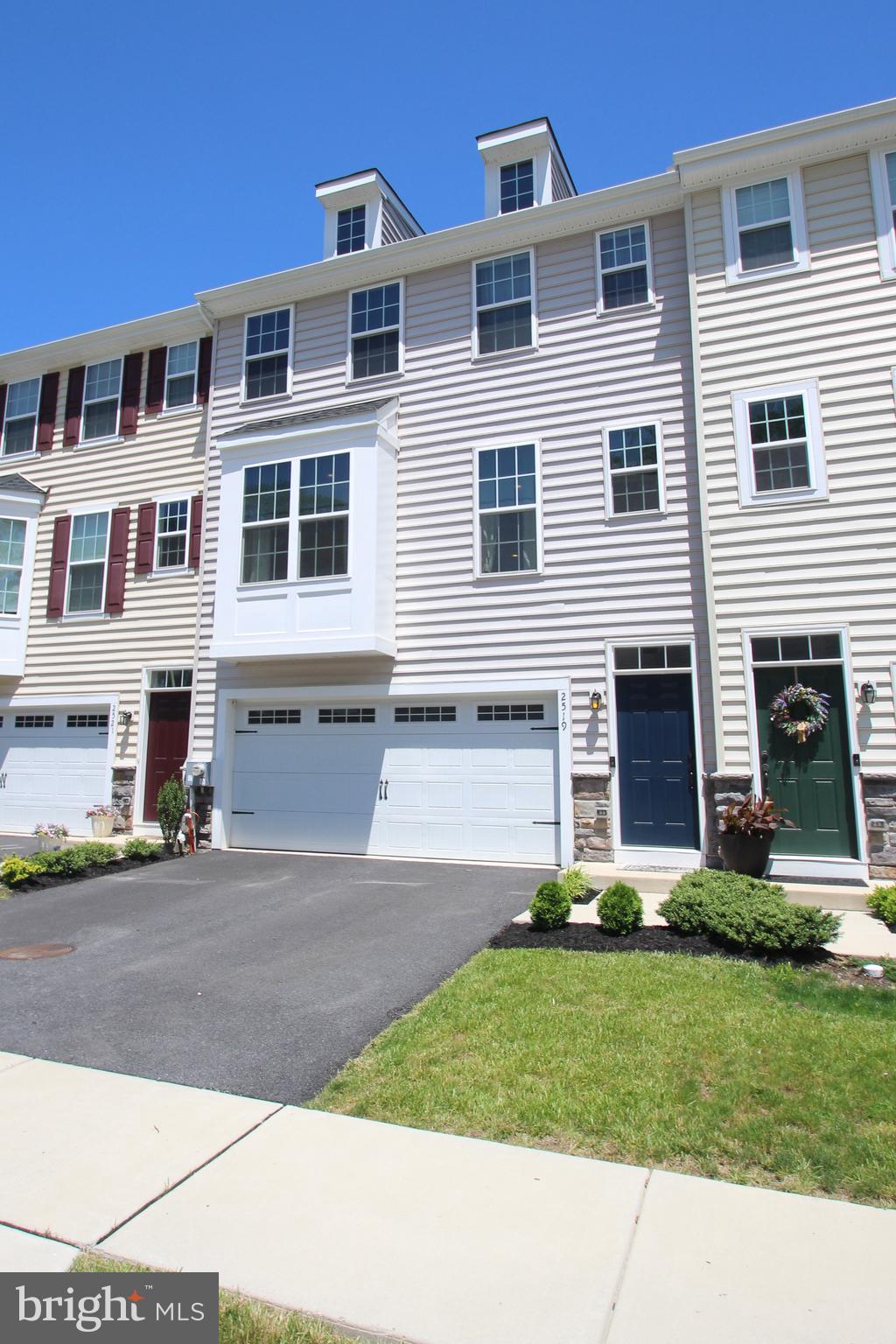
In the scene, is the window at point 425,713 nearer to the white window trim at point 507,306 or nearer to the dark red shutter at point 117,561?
the white window trim at point 507,306

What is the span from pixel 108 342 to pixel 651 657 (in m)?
11.8

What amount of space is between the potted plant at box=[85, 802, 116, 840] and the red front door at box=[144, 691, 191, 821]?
1.88 ft

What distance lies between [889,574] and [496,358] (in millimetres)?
6220

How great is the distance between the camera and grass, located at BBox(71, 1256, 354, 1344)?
232cm

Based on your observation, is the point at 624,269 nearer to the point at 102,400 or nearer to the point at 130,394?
the point at 130,394

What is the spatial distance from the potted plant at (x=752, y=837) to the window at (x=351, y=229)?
11.4 meters

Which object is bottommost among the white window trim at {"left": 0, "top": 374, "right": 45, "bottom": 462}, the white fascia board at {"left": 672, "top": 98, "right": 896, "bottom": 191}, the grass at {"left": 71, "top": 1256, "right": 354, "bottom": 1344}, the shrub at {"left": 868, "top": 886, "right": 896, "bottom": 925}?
the grass at {"left": 71, "top": 1256, "right": 354, "bottom": 1344}

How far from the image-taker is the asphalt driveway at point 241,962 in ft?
15.0

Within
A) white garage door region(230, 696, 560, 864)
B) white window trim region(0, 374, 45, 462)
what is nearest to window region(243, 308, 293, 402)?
white window trim region(0, 374, 45, 462)

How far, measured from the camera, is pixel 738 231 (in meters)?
10.5

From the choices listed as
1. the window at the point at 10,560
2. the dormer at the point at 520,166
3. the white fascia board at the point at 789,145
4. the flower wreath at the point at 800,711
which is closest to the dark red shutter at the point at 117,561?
the window at the point at 10,560

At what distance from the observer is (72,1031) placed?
16.1 feet

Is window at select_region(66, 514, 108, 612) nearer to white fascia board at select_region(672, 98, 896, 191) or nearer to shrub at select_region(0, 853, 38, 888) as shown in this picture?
shrub at select_region(0, 853, 38, 888)

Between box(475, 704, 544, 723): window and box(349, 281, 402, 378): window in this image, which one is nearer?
box(475, 704, 544, 723): window
